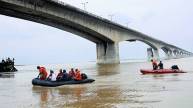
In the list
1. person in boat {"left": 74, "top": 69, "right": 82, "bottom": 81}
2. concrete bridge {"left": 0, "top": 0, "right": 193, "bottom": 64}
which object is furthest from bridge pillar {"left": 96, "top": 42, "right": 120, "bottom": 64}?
person in boat {"left": 74, "top": 69, "right": 82, "bottom": 81}

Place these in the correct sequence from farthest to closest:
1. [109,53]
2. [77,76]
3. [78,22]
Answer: [109,53], [78,22], [77,76]

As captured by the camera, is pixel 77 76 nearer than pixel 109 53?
Yes

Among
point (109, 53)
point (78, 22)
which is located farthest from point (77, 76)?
point (109, 53)

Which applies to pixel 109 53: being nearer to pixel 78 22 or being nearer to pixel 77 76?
pixel 78 22

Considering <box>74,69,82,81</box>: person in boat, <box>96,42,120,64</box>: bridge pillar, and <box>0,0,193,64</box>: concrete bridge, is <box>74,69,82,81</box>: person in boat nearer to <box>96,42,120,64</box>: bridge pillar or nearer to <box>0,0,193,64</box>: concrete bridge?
<box>0,0,193,64</box>: concrete bridge

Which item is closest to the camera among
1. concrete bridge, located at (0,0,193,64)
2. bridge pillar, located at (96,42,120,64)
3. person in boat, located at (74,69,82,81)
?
person in boat, located at (74,69,82,81)

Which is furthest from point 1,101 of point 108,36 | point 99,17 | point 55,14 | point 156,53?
point 156,53

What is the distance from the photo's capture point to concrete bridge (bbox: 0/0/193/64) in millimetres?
55900

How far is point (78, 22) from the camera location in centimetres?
6862

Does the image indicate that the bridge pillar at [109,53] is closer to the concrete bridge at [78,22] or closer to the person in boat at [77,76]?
the concrete bridge at [78,22]

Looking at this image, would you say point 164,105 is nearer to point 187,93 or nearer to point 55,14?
point 187,93

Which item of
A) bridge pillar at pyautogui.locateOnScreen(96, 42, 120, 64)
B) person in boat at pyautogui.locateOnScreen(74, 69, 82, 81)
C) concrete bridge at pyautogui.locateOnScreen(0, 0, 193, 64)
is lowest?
person in boat at pyautogui.locateOnScreen(74, 69, 82, 81)

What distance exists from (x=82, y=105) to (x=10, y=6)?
38217mm

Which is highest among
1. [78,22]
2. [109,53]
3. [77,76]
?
[78,22]
